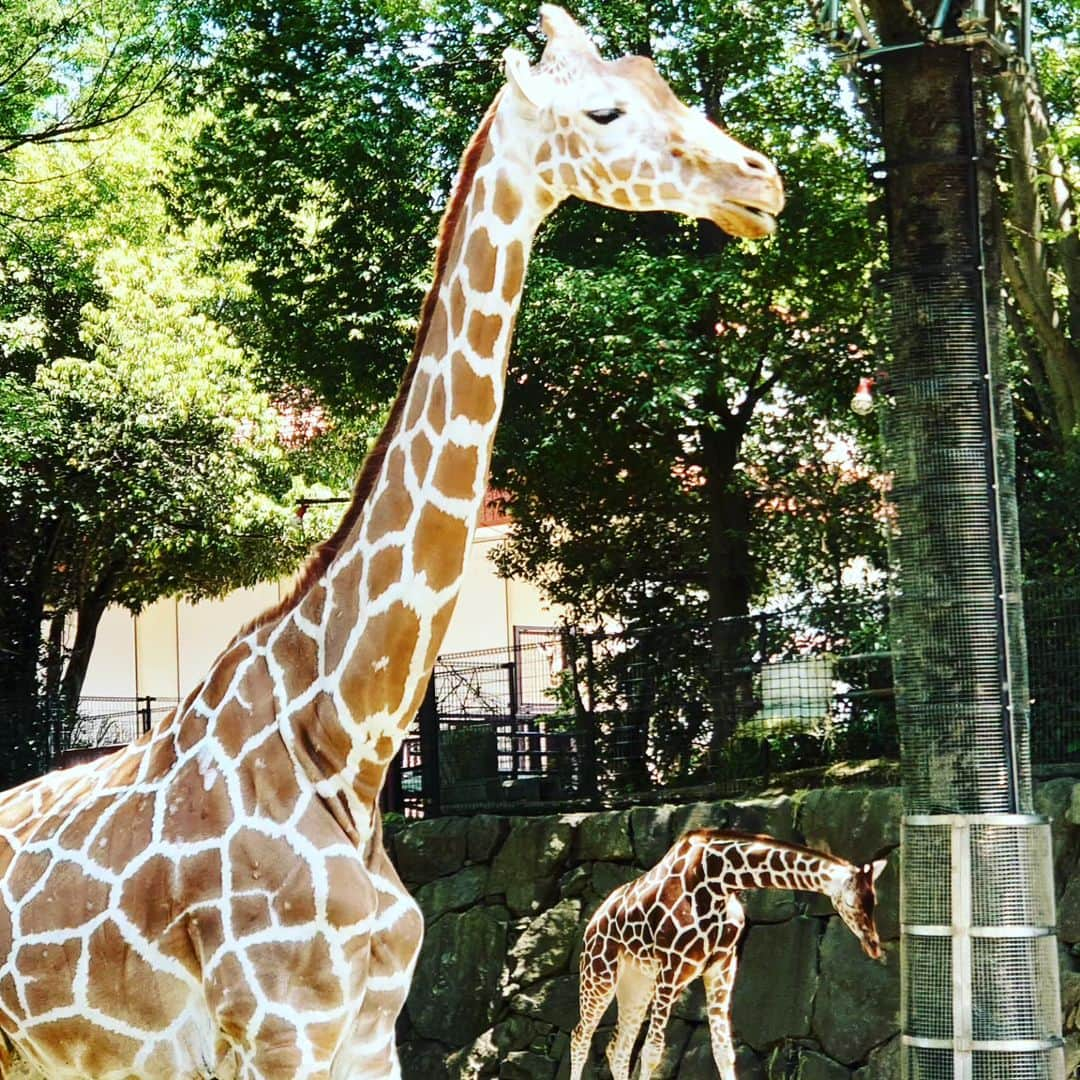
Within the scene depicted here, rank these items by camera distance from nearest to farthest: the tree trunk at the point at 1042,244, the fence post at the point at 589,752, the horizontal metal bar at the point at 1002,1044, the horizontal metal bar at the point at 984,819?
the horizontal metal bar at the point at 1002,1044
the horizontal metal bar at the point at 984,819
the tree trunk at the point at 1042,244
the fence post at the point at 589,752

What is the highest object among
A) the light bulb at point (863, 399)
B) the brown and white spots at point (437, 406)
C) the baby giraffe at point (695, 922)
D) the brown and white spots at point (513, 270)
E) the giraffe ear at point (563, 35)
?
the light bulb at point (863, 399)

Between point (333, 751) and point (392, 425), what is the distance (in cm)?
84

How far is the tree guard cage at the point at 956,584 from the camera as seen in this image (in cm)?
485

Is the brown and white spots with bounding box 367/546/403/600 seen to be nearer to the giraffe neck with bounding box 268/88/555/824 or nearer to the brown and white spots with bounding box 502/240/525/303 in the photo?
the giraffe neck with bounding box 268/88/555/824

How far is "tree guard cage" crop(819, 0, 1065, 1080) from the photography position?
485 centimetres

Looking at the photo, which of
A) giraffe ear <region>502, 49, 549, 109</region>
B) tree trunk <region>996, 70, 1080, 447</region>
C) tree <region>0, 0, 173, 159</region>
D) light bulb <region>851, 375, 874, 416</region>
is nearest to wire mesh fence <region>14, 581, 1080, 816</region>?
tree trunk <region>996, 70, 1080, 447</region>

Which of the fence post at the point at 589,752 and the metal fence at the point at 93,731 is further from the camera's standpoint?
the metal fence at the point at 93,731

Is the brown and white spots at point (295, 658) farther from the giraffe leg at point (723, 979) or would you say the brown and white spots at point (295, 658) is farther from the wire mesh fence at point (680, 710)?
the wire mesh fence at point (680, 710)

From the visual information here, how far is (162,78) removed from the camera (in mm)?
12984

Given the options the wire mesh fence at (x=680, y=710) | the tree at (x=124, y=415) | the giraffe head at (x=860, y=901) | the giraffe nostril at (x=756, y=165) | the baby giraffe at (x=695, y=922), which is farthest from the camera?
the tree at (x=124, y=415)

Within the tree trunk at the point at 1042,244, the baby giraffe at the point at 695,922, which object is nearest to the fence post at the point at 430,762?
the baby giraffe at the point at 695,922

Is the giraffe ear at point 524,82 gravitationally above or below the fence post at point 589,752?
above

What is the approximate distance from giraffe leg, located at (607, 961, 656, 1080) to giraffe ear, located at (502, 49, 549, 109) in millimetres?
5998

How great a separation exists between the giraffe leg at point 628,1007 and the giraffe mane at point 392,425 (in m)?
5.30
